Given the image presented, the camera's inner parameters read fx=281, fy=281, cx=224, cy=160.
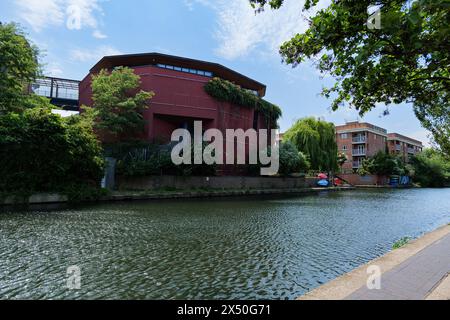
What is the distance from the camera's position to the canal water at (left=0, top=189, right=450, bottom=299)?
12.9 ft

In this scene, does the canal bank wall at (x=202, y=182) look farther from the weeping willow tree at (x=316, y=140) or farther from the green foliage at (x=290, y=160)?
the weeping willow tree at (x=316, y=140)

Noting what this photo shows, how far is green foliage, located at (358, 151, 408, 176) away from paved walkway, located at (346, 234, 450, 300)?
49038 mm

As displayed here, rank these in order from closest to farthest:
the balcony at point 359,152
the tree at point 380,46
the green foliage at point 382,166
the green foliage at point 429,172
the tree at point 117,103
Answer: the tree at point 380,46 < the tree at point 117,103 < the green foliage at point 382,166 < the green foliage at point 429,172 < the balcony at point 359,152

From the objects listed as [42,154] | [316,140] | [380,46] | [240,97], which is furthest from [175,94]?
[380,46]

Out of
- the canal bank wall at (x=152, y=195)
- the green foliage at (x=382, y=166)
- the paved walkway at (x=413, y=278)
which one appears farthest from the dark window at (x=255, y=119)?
the green foliage at (x=382, y=166)

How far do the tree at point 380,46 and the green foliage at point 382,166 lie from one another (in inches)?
1935

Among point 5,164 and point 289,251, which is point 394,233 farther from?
point 5,164

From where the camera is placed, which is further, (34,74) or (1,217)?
(34,74)

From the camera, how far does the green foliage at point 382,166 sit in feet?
159

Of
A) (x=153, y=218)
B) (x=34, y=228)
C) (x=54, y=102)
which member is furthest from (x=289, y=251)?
(x=54, y=102)

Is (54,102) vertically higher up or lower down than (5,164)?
higher up

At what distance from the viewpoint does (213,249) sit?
6031 mm

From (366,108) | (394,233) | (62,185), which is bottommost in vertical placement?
(394,233)

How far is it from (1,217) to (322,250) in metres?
10.1
